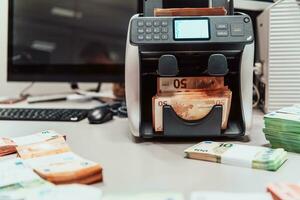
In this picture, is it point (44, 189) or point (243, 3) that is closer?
point (44, 189)

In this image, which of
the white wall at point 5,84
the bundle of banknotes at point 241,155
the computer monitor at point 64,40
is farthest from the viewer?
the white wall at point 5,84

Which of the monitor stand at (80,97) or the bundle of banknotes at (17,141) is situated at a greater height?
the monitor stand at (80,97)

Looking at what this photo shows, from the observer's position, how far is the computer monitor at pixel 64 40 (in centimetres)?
140

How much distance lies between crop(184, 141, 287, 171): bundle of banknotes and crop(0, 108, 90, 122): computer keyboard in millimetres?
448

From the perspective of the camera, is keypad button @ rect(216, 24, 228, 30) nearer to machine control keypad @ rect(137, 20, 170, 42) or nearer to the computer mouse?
machine control keypad @ rect(137, 20, 170, 42)

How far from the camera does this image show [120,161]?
0.72m

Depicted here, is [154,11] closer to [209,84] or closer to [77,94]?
[209,84]

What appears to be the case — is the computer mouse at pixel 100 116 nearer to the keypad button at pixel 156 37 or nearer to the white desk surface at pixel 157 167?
the white desk surface at pixel 157 167

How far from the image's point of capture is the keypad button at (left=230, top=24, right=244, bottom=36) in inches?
Answer: 31.7

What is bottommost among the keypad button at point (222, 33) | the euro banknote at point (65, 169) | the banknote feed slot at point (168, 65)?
the euro banknote at point (65, 169)

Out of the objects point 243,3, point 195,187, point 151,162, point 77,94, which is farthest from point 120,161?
point 77,94

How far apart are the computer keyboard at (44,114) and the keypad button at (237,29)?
0.49m

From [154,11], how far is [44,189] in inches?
19.4

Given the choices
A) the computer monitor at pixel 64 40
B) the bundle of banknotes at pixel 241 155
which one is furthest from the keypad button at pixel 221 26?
the computer monitor at pixel 64 40
